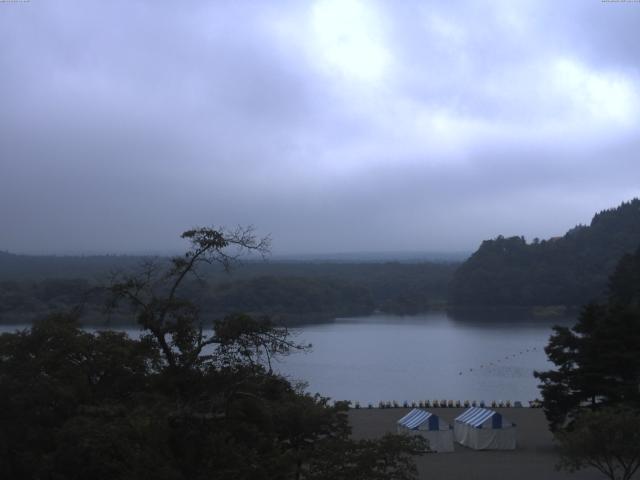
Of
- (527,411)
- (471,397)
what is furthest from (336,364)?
(527,411)

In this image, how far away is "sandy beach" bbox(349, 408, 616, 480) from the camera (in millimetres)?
13234

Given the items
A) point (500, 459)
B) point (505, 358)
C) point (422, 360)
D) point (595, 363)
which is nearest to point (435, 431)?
point (500, 459)

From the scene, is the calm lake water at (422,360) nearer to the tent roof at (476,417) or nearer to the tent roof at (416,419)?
the tent roof at (416,419)

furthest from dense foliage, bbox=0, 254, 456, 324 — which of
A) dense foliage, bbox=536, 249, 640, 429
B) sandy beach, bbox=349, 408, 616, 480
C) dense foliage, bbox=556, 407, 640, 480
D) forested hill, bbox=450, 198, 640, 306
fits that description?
dense foliage, bbox=556, 407, 640, 480

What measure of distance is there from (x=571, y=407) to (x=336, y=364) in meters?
19.6

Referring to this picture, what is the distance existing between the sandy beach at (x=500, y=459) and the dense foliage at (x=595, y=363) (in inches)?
34.2

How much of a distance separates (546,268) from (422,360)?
38834mm

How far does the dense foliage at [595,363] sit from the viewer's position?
14438 millimetres

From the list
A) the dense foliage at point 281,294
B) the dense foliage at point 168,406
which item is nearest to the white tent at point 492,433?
the dense foliage at point 168,406

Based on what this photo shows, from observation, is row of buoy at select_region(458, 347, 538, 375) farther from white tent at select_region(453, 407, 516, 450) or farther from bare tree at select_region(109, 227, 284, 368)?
bare tree at select_region(109, 227, 284, 368)

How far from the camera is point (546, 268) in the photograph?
237ft

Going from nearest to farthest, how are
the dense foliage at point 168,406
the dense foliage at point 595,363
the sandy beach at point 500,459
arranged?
the dense foliage at point 168,406 < the sandy beach at point 500,459 < the dense foliage at point 595,363

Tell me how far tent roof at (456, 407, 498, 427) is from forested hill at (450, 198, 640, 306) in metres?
50.3

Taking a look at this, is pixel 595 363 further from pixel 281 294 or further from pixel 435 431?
pixel 281 294
